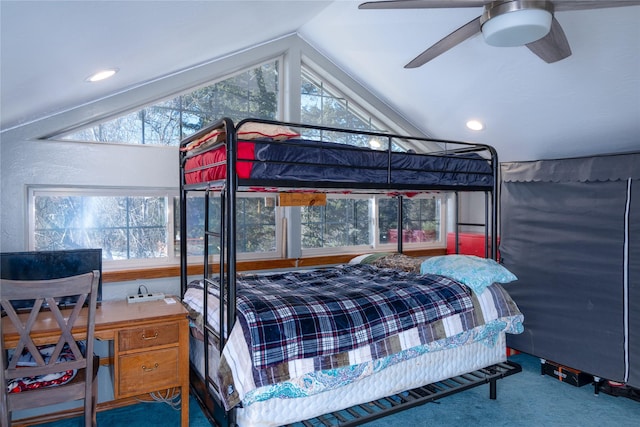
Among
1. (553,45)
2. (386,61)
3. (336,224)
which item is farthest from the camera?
(336,224)

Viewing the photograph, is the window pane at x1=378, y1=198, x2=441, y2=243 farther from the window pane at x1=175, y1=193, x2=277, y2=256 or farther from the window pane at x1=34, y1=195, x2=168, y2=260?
the window pane at x1=34, y1=195, x2=168, y2=260

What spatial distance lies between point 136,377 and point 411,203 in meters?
3.16

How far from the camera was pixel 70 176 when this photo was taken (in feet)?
9.28

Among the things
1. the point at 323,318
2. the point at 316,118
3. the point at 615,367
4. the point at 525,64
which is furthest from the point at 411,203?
the point at 323,318

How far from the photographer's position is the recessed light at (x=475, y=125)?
373cm

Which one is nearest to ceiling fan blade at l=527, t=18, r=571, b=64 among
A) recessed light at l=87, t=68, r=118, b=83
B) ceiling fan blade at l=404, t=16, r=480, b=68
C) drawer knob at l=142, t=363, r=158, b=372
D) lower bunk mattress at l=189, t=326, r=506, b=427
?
ceiling fan blade at l=404, t=16, r=480, b=68

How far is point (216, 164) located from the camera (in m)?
2.17

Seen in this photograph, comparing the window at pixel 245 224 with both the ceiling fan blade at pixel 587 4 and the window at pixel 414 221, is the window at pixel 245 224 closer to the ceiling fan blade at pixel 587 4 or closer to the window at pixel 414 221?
the window at pixel 414 221

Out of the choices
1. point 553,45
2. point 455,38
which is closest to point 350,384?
point 455,38

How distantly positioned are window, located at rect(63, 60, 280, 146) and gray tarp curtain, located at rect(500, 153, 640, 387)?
217cm

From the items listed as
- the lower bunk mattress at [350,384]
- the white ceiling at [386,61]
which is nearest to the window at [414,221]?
the white ceiling at [386,61]

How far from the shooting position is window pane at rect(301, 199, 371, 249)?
3.91m

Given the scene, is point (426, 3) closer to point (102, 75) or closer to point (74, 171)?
point (102, 75)

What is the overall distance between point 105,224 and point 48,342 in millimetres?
1081
